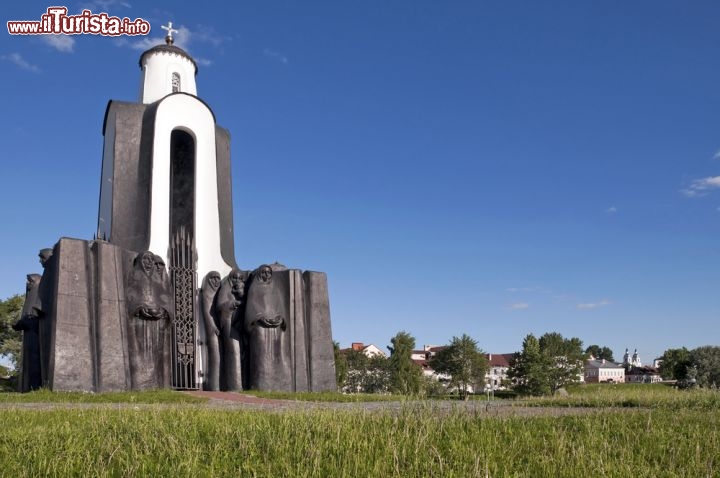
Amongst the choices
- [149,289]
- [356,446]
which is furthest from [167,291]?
[356,446]

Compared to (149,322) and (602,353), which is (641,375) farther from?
(149,322)

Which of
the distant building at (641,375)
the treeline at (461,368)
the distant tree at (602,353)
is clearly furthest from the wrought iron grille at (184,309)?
the distant tree at (602,353)

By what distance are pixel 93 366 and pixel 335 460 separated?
10529 mm

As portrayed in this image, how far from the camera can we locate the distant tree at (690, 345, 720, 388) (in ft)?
143

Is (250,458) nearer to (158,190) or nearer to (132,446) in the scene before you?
(132,446)

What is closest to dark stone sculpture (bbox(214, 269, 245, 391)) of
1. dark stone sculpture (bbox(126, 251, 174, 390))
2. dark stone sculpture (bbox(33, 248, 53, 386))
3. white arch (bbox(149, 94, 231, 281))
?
white arch (bbox(149, 94, 231, 281))

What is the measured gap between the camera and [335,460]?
14.1 ft

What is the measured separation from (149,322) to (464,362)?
37.9m

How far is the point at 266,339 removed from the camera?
52.0 ft

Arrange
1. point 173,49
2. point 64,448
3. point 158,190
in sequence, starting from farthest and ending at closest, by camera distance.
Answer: point 173,49
point 158,190
point 64,448

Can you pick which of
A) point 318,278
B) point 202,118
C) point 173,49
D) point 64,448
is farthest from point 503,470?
point 173,49

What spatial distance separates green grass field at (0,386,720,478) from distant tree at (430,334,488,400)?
43488 millimetres

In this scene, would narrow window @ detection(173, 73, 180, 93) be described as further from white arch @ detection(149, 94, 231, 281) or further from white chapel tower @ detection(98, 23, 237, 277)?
white arch @ detection(149, 94, 231, 281)

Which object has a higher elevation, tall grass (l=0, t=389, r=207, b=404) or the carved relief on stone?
the carved relief on stone
